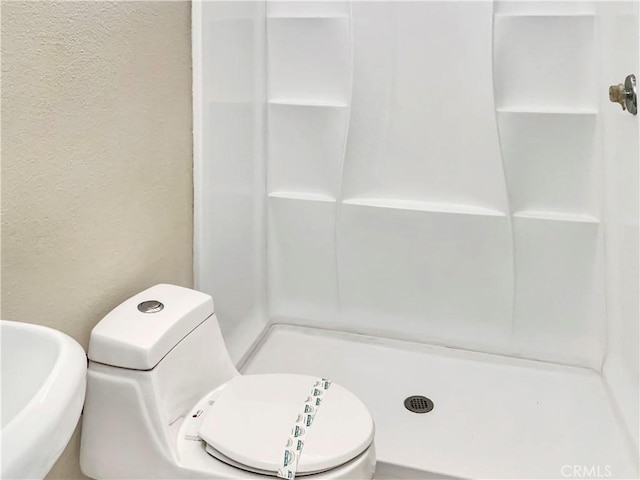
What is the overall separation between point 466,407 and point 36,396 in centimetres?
137

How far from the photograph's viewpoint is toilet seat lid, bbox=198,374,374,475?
1160 mm

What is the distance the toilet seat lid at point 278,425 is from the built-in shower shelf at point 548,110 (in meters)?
1.03

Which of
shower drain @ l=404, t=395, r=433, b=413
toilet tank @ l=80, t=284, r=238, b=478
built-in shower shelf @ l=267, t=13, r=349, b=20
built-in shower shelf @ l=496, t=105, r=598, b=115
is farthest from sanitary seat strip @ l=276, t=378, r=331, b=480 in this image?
built-in shower shelf @ l=267, t=13, r=349, b=20

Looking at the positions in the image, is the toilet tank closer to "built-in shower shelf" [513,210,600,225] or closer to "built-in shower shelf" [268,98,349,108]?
"built-in shower shelf" [268,98,349,108]

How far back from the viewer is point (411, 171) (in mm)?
1982

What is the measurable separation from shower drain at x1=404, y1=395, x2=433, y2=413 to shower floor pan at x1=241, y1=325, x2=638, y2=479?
2 cm

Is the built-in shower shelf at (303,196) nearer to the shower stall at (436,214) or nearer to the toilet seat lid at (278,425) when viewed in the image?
the shower stall at (436,214)

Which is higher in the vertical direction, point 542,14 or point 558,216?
point 542,14

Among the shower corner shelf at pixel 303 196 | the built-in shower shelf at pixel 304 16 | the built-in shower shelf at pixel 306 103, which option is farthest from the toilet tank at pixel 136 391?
the built-in shower shelf at pixel 304 16

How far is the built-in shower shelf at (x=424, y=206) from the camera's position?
193 cm

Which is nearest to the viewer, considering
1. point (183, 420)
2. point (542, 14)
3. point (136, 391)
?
point (136, 391)

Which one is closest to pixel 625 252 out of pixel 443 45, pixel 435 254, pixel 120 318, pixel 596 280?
pixel 596 280

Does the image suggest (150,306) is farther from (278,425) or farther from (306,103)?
(306,103)

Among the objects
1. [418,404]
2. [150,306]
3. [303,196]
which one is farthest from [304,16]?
[418,404]
